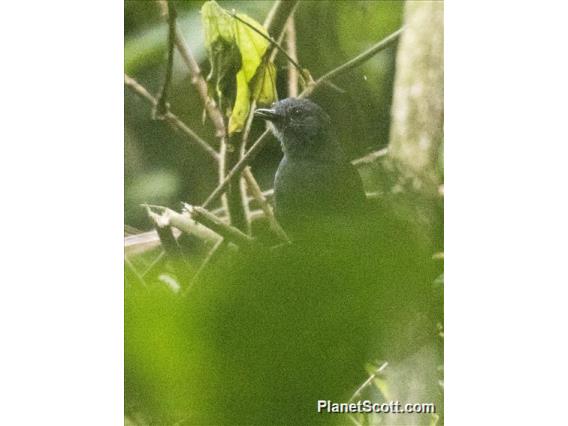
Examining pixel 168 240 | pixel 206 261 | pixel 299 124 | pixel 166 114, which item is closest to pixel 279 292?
pixel 206 261

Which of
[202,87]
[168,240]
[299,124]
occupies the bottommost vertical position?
[168,240]

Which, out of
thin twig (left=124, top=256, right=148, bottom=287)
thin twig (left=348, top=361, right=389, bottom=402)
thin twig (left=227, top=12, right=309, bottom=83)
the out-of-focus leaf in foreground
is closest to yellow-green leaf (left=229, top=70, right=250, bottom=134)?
the out-of-focus leaf in foreground

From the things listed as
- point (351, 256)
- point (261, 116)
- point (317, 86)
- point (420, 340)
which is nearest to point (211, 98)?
point (261, 116)

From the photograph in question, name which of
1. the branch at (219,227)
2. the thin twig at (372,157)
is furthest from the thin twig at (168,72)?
the thin twig at (372,157)

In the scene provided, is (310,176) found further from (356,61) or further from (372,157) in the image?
(356,61)

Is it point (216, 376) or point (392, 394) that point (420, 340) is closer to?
point (392, 394)

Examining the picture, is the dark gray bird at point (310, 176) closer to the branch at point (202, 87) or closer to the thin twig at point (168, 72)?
the branch at point (202, 87)

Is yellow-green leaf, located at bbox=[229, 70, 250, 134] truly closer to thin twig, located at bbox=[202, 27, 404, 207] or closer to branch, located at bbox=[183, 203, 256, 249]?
thin twig, located at bbox=[202, 27, 404, 207]
